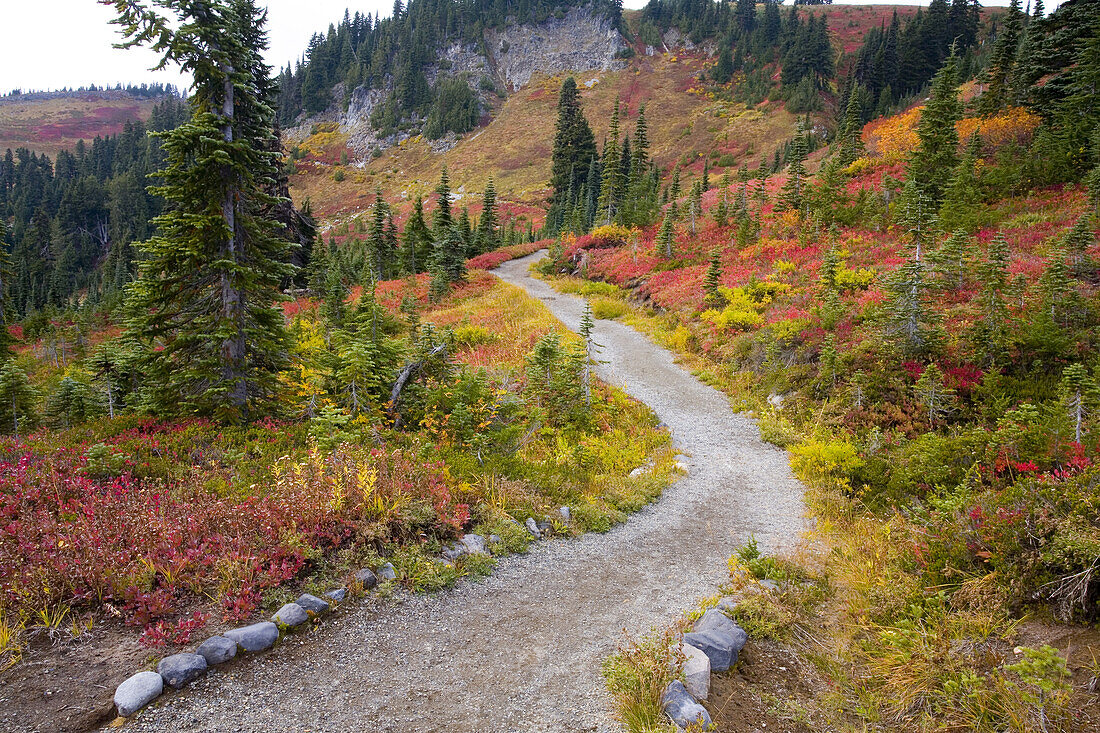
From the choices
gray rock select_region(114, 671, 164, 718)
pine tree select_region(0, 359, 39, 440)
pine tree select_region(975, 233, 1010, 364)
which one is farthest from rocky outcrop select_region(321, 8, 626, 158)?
gray rock select_region(114, 671, 164, 718)

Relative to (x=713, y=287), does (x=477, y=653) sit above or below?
below

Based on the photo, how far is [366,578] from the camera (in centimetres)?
603

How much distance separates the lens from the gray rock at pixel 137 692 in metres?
3.99

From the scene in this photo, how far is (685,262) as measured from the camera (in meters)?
29.3

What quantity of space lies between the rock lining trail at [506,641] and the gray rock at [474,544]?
14.3 inches

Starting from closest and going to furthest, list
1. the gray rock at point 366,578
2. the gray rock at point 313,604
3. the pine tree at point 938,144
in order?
the gray rock at point 313,604 < the gray rock at point 366,578 < the pine tree at point 938,144

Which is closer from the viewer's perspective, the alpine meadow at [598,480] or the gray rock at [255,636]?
the alpine meadow at [598,480]

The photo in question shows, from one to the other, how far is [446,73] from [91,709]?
167947mm

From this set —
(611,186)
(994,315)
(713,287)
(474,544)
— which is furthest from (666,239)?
(474,544)

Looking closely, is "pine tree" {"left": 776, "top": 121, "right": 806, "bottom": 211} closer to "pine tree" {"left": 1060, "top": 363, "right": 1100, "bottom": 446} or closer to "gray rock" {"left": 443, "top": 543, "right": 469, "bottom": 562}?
"pine tree" {"left": 1060, "top": 363, "right": 1100, "bottom": 446}

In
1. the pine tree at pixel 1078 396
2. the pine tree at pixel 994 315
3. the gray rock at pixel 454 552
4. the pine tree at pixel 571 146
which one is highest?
the pine tree at pixel 571 146

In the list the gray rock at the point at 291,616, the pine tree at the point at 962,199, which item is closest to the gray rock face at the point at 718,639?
the gray rock at the point at 291,616

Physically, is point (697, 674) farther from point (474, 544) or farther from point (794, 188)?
point (794, 188)

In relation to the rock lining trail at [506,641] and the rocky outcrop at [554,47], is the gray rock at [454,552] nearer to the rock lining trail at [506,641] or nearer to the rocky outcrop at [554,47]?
the rock lining trail at [506,641]
